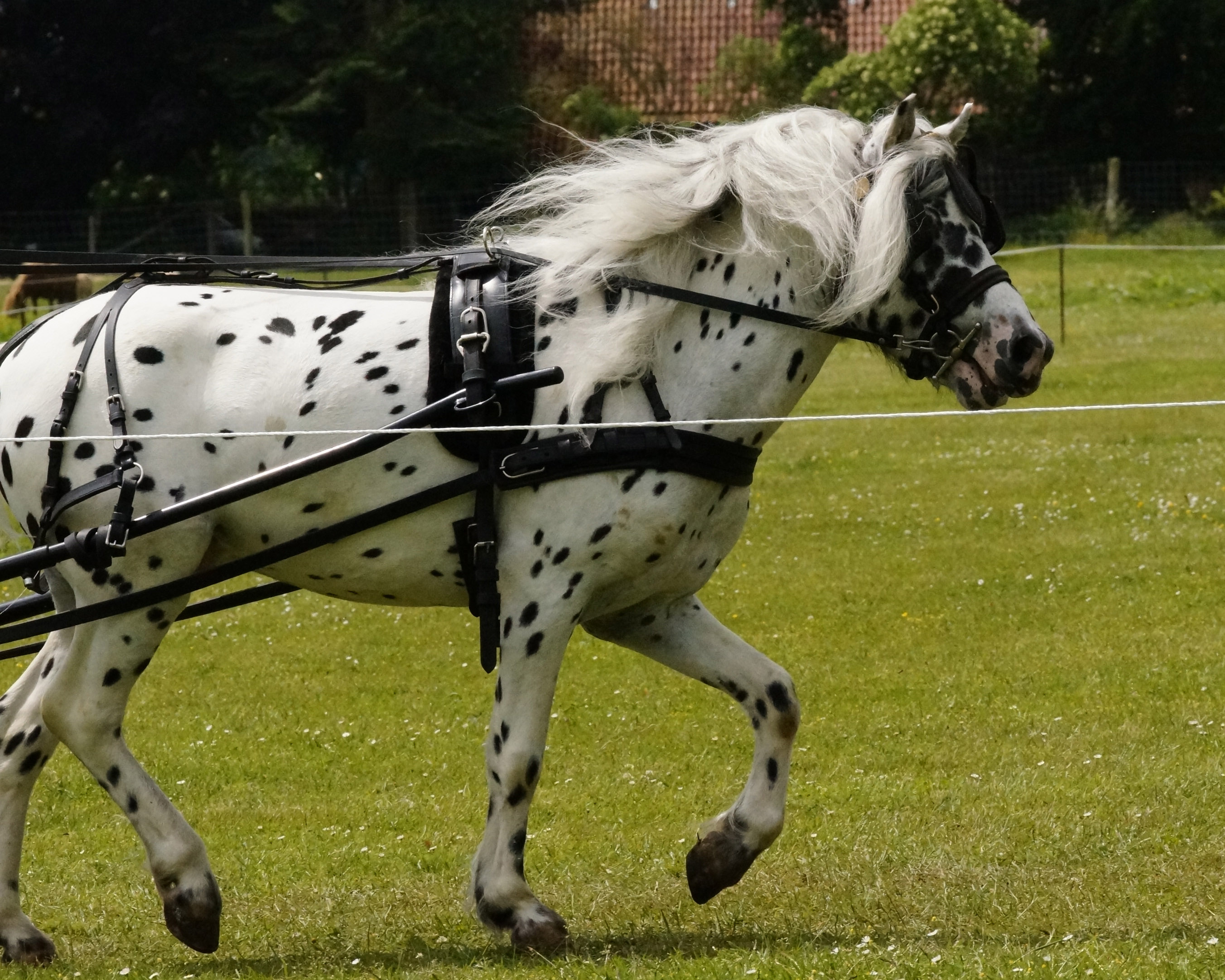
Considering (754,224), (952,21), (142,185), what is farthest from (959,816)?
(142,185)

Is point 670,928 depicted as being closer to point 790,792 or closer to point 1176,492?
point 790,792

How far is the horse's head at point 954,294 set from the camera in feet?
15.1

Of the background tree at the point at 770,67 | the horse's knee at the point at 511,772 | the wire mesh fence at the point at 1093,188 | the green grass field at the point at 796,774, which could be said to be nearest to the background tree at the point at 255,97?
the background tree at the point at 770,67

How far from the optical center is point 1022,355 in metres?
4.60

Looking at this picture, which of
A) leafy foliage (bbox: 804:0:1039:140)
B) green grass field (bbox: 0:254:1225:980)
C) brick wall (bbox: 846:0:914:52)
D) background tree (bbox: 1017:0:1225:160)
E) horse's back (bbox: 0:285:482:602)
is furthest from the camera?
brick wall (bbox: 846:0:914:52)

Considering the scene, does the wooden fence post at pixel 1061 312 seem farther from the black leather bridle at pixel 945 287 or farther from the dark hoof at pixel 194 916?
the dark hoof at pixel 194 916

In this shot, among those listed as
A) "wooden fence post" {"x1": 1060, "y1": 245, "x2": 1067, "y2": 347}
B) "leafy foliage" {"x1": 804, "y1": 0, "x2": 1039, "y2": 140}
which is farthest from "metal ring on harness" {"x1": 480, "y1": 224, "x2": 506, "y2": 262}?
"leafy foliage" {"x1": 804, "y1": 0, "x2": 1039, "y2": 140}

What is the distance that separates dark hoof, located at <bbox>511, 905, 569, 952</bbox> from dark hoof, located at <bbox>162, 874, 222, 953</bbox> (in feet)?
2.77

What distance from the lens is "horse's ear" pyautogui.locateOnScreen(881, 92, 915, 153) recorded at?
4.56 metres

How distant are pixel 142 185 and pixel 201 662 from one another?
2911cm

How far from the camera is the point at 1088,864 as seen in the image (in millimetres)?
5383

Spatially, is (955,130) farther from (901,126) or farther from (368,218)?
(368,218)

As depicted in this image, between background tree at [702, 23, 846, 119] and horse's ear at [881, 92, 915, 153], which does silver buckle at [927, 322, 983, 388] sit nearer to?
horse's ear at [881, 92, 915, 153]

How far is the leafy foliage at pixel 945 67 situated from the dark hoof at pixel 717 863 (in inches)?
1056
